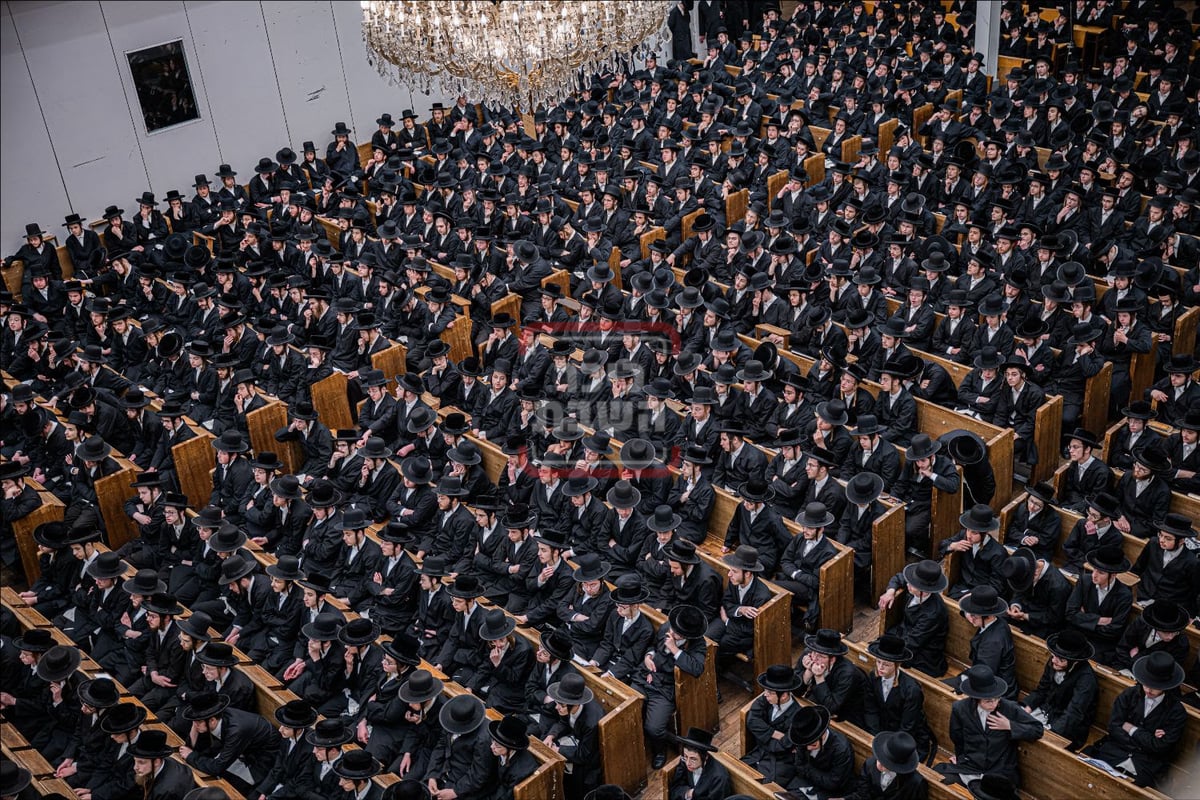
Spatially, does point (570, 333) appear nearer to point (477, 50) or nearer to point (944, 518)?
point (477, 50)

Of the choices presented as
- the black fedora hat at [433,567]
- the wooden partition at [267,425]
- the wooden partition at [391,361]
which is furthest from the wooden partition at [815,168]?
the black fedora hat at [433,567]

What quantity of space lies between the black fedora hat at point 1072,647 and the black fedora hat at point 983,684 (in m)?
0.49

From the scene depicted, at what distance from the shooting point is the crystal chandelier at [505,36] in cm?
980

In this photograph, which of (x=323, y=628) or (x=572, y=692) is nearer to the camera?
(x=572, y=692)

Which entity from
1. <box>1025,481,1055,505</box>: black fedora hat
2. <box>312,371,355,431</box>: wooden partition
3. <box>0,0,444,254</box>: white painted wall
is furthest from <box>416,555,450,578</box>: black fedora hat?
<box>0,0,444,254</box>: white painted wall

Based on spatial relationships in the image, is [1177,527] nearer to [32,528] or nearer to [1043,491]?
[1043,491]

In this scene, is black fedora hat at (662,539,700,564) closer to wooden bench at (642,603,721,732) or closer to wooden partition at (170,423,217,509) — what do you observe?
wooden bench at (642,603,721,732)

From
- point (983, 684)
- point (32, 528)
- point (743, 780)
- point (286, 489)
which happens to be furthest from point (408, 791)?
point (32, 528)

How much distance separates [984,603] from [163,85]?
53.7ft

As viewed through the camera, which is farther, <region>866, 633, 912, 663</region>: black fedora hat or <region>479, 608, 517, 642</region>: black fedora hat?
<region>479, 608, 517, 642</region>: black fedora hat

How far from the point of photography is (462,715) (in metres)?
7.76

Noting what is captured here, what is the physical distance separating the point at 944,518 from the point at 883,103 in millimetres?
9403

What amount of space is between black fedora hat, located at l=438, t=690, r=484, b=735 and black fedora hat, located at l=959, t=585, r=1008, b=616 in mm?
3546

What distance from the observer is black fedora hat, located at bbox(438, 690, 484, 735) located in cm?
773
